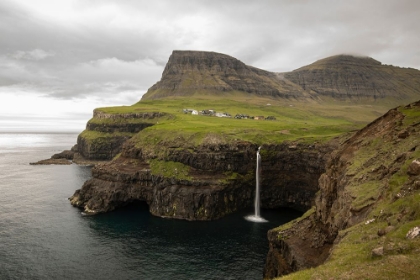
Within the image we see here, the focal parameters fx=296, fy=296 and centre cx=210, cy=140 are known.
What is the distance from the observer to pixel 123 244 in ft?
226

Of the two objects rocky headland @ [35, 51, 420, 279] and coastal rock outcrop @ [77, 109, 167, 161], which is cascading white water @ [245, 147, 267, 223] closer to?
rocky headland @ [35, 51, 420, 279]

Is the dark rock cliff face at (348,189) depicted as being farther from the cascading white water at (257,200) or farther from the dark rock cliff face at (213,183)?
the dark rock cliff face at (213,183)

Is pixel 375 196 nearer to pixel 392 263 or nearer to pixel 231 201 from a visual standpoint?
pixel 392 263

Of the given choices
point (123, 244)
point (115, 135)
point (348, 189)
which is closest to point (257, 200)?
point (123, 244)

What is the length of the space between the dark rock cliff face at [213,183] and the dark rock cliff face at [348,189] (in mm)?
42134

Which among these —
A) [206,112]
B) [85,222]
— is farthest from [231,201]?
[206,112]

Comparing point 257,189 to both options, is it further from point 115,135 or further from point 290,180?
point 115,135

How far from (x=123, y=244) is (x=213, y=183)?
34.3 m

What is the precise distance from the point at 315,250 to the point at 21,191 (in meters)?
116

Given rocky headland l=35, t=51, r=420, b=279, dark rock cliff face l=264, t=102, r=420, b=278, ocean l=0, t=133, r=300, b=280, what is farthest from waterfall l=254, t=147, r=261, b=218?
dark rock cliff face l=264, t=102, r=420, b=278

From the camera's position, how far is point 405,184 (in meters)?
28.9

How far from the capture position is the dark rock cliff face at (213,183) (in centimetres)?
9100

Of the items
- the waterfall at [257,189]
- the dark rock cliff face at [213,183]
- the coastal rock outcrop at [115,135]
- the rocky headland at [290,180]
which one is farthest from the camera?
the coastal rock outcrop at [115,135]

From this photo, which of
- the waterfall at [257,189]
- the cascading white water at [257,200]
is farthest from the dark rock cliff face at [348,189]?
the waterfall at [257,189]
